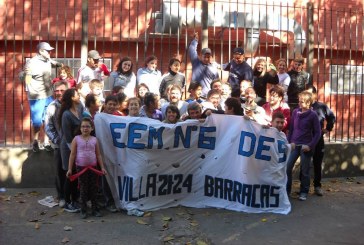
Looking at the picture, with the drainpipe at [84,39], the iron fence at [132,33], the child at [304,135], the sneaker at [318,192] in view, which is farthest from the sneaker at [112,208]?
the iron fence at [132,33]

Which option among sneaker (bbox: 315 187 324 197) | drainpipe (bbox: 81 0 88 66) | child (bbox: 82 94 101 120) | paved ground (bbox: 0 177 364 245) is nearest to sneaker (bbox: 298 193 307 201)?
paved ground (bbox: 0 177 364 245)

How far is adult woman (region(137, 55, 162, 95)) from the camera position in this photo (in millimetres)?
8523

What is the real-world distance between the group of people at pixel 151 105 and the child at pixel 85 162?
1 centimetres

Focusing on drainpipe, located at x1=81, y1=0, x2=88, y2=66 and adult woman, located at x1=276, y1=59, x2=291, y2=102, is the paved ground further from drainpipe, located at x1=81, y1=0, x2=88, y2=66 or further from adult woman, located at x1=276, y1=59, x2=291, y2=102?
drainpipe, located at x1=81, y1=0, x2=88, y2=66

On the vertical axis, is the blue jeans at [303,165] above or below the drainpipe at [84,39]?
below

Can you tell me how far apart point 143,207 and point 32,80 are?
9.70 feet

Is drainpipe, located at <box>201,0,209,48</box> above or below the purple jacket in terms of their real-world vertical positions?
above

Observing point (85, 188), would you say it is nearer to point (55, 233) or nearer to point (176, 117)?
point (55, 233)

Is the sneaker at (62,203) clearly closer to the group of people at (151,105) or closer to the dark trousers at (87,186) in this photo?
the group of people at (151,105)

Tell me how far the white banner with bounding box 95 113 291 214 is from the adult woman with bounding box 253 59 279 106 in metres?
1.90

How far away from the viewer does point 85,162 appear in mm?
6383

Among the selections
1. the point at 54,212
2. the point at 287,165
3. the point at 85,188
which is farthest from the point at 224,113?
the point at 54,212

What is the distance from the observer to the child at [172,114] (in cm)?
700

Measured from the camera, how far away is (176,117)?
23.1ft
